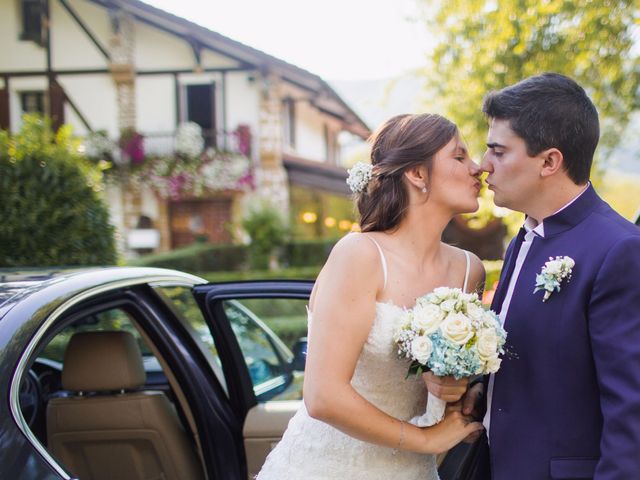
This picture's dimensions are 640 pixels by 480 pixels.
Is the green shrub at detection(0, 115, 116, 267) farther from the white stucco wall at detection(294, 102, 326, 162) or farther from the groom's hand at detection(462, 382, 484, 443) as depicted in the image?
the white stucco wall at detection(294, 102, 326, 162)

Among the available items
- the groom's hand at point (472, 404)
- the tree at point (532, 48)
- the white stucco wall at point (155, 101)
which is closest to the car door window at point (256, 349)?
the groom's hand at point (472, 404)

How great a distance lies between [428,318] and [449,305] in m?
0.07

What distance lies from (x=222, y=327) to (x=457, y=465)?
129cm

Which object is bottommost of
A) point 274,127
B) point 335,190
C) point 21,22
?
point 335,190

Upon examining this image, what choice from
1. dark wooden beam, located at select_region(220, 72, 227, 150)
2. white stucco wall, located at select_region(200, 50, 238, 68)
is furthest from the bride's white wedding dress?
white stucco wall, located at select_region(200, 50, 238, 68)

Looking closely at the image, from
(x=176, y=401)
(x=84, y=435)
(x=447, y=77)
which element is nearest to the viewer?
(x=84, y=435)

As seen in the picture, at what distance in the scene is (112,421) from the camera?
338cm

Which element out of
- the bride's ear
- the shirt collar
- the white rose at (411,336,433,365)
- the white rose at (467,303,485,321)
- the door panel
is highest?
the bride's ear

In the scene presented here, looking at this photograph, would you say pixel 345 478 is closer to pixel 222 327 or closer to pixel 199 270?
pixel 222 327

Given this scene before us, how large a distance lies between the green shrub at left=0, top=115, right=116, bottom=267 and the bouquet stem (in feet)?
15.2

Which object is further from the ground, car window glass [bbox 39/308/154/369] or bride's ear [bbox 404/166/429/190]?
bride's ear [bbox 404/166/429/190]

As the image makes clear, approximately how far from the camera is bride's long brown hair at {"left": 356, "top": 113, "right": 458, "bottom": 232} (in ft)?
7.85

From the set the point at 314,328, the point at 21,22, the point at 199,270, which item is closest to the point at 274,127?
the point at 199,270

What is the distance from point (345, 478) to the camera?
2.48 meters
